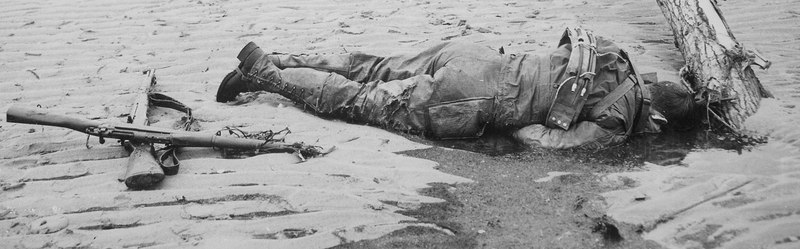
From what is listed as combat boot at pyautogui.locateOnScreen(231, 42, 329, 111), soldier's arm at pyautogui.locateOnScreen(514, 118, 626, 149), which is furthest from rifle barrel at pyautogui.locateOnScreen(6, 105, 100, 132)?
soldier's arm at pyautogui.locateOnScreen(514, 118, 626, 149)

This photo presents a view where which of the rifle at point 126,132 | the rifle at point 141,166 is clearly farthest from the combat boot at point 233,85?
the rifle at point 126,132

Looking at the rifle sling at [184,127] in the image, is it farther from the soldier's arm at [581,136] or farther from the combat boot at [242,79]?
the soldier's arm at [581,136]

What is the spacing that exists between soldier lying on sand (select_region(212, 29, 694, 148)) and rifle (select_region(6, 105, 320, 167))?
28.3 inches

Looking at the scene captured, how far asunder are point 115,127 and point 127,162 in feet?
0.63

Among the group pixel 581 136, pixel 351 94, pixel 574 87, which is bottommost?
pixel 581 136

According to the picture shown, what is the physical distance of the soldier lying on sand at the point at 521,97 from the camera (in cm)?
357

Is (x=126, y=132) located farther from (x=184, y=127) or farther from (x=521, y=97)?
(x=521, y=97)

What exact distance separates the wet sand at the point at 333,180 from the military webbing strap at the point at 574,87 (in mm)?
A: 255

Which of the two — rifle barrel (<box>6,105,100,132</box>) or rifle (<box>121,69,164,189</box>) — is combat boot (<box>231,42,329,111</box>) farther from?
rifle barrel (<box>6,105,100,132</box>)

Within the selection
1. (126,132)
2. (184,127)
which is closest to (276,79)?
(184,127)

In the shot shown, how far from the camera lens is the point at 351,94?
152 inches

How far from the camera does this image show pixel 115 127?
3188 millimetres

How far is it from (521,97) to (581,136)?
0.41m

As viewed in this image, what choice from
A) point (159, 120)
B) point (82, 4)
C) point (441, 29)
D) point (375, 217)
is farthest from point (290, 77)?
point (82, 4)
